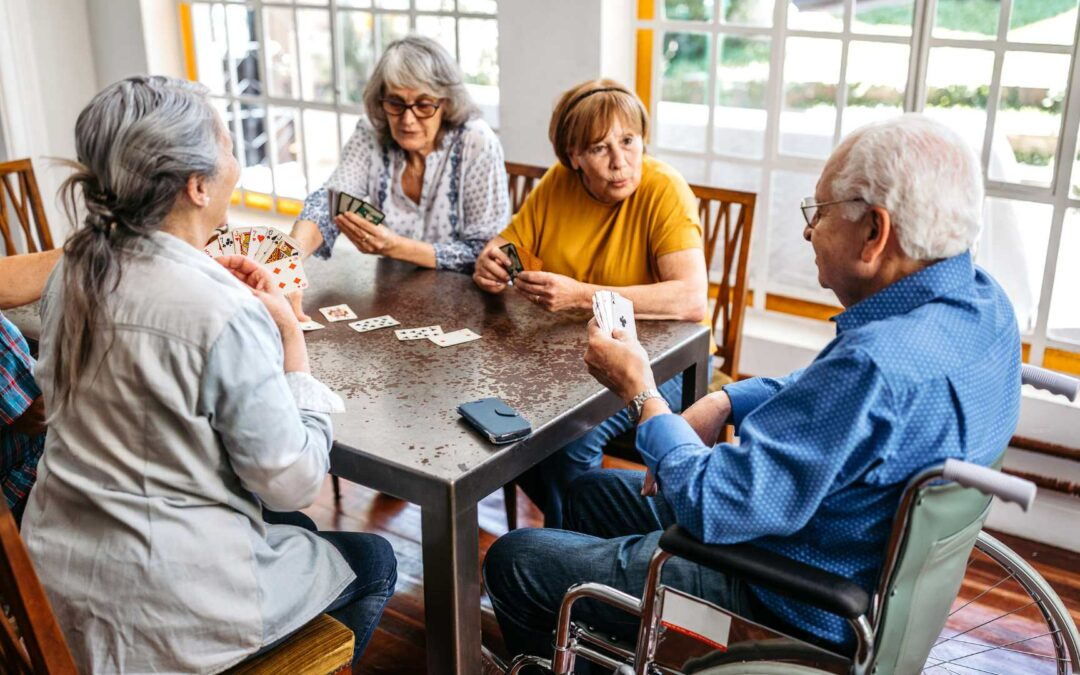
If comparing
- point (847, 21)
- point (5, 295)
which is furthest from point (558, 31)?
point (5, 295)

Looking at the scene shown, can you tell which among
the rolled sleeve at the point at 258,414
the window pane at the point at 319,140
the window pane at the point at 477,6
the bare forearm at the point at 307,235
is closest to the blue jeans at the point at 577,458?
the bare forearm at the point at 307,235

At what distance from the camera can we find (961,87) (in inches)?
117

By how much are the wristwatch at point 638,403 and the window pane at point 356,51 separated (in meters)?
2.82

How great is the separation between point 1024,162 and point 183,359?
8.20 feet

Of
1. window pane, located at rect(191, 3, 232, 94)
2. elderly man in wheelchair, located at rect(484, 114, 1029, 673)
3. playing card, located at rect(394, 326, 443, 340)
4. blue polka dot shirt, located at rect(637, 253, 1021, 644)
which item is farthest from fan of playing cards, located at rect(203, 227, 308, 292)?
window pane, located at rect(191, 3, 232, 94)

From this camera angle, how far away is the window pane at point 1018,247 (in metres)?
2.93

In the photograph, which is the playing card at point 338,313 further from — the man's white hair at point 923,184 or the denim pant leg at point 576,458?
the man's white hair at point 923,184

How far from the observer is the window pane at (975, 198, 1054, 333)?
2.93 m

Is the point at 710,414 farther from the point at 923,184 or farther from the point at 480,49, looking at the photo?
the point at 480,49

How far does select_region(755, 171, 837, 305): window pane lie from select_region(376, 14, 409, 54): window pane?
159 cm

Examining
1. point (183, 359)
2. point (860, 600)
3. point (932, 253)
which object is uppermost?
point (932, 253)

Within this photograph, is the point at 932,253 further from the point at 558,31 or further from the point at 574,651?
the point at 558,31

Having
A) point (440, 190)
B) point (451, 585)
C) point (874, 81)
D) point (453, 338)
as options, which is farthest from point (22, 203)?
point (874, 81)

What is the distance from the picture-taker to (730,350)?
281 centimetres
